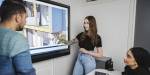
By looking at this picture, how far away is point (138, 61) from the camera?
2.01m

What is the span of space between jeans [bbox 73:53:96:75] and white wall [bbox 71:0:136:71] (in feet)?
2.50

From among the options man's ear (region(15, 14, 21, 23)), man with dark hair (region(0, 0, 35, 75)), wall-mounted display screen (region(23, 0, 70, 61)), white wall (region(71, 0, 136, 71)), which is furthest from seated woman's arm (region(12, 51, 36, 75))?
white wall (region(71, 0, 136, 71))

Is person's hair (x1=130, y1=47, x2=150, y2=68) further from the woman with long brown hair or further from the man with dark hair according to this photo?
the man with dark hair

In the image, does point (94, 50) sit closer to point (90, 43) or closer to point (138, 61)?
point (90, 43)

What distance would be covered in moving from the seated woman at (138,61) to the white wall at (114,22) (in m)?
1.50

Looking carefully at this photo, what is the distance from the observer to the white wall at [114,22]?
11.4ft

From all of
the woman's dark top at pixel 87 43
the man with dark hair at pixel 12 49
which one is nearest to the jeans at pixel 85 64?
the woman's dark top at pixel 87 43

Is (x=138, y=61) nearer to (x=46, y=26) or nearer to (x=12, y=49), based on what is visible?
(x=46, y=26)

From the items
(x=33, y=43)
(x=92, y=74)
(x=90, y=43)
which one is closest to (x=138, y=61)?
(x=92, y=74)

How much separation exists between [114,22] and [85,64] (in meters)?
1.20

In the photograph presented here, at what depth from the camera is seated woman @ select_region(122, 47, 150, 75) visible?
196 cm

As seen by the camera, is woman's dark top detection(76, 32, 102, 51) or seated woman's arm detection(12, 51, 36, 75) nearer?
seated woman's arm detection(12, 51, 36, 75)

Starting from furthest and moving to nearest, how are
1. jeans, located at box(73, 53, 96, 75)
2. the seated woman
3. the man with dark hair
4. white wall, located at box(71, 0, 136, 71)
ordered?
white wall, located at box(71, 0, 136, 71) → jeans, located at box(73, 53, 96, 75) → the seated woman → the man with dark hair

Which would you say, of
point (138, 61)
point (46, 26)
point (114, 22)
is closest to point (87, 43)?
point (46, 26)
